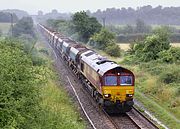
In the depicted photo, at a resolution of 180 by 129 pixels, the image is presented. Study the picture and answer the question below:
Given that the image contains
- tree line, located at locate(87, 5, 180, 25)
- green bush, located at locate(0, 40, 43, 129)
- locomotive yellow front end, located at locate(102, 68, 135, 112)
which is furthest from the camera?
tree line, located at locate(87, 5, 180, 25)

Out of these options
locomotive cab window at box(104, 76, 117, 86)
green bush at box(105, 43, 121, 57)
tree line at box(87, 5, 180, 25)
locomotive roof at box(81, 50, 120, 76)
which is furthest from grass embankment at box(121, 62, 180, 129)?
tree line at box(87, 5, 180, 25)

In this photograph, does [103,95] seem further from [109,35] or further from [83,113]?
[109,35]

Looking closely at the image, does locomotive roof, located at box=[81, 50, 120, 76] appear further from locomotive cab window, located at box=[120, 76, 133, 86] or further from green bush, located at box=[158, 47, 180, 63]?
green bush, located at box=[158, 47, 180, 63]

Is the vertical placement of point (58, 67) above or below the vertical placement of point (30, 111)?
below

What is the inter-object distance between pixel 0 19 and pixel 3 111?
12980 centimetres

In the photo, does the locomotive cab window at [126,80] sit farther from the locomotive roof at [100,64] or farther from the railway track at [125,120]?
the railway track at [125,120]

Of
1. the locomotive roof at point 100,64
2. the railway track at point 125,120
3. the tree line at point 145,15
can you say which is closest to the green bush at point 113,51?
the locomotive roof at point 100,64

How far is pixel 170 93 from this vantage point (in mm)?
27625

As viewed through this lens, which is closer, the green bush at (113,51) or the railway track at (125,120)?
the railway track at (125,120)

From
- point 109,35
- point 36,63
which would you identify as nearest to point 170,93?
point 36,63

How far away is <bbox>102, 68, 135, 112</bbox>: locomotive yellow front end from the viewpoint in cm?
2339

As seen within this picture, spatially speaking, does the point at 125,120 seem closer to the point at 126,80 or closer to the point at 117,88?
the point at 117,88

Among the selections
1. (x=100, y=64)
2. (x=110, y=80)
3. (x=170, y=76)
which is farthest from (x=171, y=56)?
(x=110, y=80)

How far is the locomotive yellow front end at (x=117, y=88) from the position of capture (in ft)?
76.7
